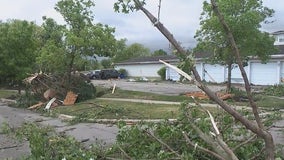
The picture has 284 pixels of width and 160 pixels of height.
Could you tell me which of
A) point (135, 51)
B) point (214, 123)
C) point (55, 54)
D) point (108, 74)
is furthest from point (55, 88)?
point (135, 51)

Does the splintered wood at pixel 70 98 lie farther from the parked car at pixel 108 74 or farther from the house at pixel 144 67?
the parked car at pixel 108 74

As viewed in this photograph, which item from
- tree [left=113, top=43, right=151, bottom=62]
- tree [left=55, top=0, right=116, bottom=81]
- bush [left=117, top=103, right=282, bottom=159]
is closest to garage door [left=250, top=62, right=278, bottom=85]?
tree [left=55, top=0, right=116, bottom=81]

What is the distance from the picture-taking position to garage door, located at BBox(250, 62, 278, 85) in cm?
3441

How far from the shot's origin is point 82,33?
67.1 ft

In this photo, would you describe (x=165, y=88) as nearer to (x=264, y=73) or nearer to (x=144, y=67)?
(x=264, y=73)

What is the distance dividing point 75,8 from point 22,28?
7.62 metres

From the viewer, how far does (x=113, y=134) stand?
10.7 metres

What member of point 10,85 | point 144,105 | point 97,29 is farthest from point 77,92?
point 10,85

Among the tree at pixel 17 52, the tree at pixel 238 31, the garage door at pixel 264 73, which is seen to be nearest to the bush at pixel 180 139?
→ the tree at pixel 238 31

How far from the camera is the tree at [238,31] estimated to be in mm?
19156

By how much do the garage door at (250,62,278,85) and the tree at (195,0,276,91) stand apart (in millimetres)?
13161

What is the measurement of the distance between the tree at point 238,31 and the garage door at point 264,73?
13161 millimetres

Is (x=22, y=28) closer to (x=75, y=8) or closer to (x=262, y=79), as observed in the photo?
(x=75, y=8)

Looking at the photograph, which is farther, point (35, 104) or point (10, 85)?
point (10, 85)
